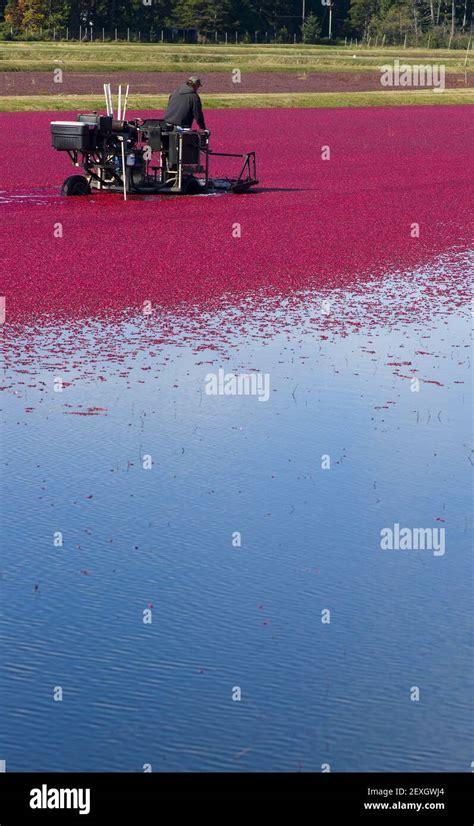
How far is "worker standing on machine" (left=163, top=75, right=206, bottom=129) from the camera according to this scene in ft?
79.3

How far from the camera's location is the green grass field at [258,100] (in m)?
50.5

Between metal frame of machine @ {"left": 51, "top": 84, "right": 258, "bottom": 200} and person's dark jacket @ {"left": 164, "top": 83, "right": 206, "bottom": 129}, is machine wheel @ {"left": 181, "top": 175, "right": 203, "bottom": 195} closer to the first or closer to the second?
metal frame of machine @ {"left": 51, "top": 84, "right": 258, "bottom": 200}

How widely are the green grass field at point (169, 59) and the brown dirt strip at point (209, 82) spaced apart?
1683 millimetres

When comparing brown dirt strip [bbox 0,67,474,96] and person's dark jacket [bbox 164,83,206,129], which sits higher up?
brown dirt strip [bbox 0,67,474,96]

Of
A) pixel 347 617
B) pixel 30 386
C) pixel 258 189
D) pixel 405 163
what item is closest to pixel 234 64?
pixel 405 163

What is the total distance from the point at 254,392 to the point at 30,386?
6.01 ft

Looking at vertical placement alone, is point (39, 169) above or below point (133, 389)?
above

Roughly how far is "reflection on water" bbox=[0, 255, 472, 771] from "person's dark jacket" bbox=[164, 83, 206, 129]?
35.8 feet

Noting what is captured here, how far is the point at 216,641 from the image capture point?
6875 millimetres
